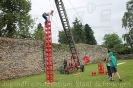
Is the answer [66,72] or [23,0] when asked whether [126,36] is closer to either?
[23,0]

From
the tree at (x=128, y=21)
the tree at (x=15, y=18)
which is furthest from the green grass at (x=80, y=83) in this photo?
the tree at (x=128, y=21)

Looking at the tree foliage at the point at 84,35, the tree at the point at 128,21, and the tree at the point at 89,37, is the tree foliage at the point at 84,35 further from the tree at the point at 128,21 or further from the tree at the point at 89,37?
the tree at the point at 128,21

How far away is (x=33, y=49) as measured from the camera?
1747cm

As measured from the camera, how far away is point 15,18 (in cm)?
2997

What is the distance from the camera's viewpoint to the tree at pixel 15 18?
29.5 m

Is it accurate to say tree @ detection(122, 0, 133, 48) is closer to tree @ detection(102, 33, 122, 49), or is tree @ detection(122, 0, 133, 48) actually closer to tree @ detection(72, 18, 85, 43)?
tree @ detection(72, 18, 85, 43)

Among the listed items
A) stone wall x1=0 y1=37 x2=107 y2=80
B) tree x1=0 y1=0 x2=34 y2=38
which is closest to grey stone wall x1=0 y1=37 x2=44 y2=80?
stone wall x1=0 y1=37 x2=107 y2=80

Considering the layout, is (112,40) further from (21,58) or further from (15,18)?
(21,58)

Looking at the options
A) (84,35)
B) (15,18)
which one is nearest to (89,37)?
(84,35)

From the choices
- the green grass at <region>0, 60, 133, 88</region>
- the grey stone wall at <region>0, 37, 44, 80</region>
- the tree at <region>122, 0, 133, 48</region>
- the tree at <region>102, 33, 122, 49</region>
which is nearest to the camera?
the green grass at <region>0, 60, 133, 88</region>

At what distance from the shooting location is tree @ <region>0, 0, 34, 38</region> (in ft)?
96.8

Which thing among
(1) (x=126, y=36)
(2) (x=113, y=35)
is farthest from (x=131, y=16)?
(2) (x=113, y=35)

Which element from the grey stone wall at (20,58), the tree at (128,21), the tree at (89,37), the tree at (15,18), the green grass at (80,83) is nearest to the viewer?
the green grass at (80,83)

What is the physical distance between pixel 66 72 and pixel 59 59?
504 centimetres
